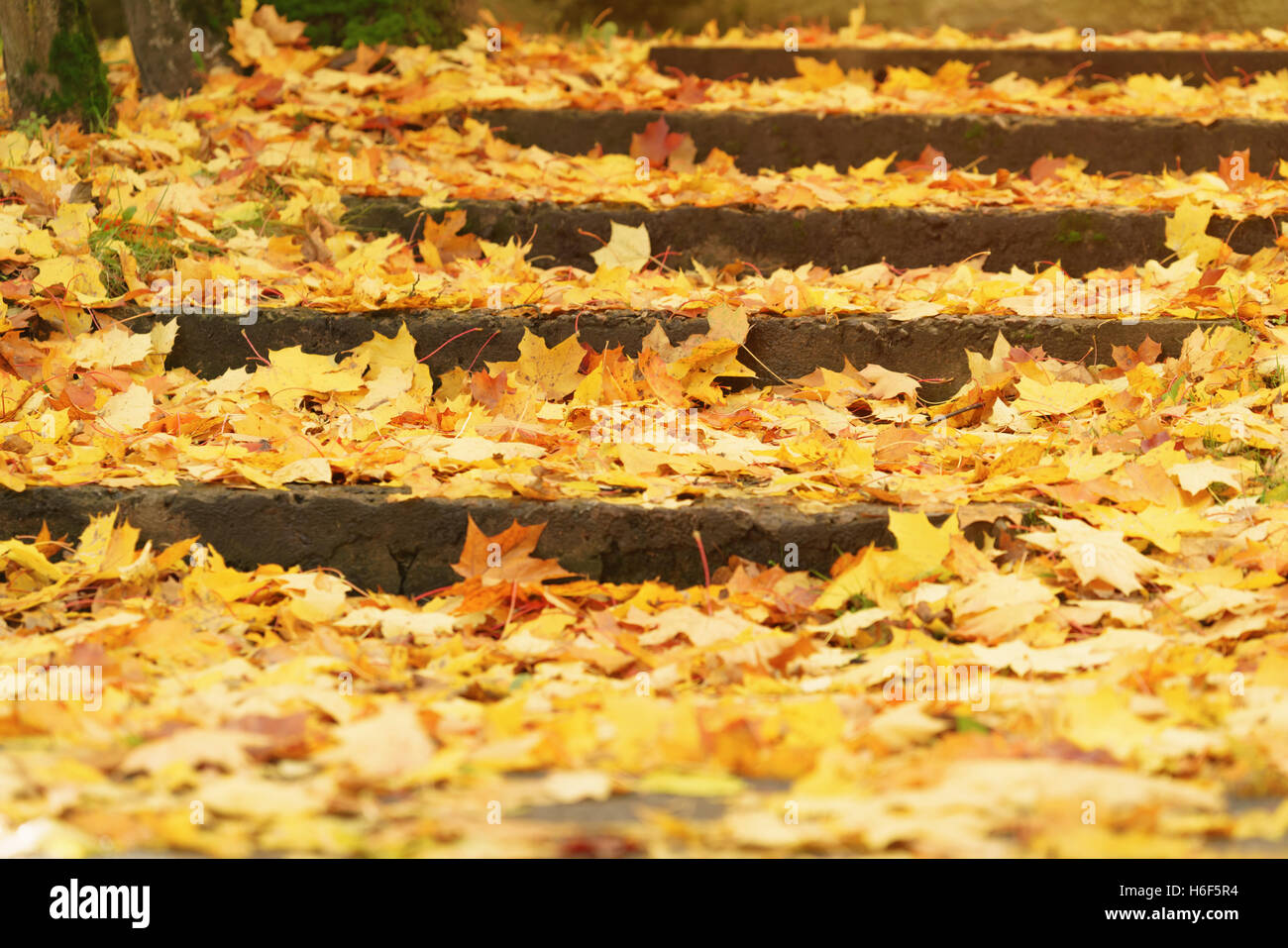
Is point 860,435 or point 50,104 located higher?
point 50,104

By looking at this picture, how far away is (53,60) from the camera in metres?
3.04

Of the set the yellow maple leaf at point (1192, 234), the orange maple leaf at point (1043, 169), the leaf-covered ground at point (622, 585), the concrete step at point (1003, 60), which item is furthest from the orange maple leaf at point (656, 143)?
the yellow maple leaf at point (1192, 234)

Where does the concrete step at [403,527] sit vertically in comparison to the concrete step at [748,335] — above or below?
below

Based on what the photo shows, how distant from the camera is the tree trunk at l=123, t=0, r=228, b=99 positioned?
3.44 metres

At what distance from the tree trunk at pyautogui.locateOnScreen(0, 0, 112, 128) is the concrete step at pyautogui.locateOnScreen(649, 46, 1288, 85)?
1866 mm

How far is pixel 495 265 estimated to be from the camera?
8.96 ft

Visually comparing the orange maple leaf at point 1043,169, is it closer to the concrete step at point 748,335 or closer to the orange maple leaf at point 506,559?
the concrete step at point 748,335

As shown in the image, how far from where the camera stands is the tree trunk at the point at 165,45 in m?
3.44

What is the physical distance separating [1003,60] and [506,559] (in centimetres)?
305

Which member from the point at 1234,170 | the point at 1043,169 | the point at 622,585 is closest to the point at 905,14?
the point at 1043,169

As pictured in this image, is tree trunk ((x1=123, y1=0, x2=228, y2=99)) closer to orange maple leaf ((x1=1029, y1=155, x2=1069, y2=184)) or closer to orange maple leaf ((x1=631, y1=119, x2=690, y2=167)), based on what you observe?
orange maple leaf ((x1=631, y1=119, x2=690, y2=167))
